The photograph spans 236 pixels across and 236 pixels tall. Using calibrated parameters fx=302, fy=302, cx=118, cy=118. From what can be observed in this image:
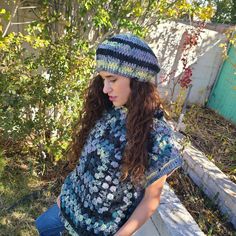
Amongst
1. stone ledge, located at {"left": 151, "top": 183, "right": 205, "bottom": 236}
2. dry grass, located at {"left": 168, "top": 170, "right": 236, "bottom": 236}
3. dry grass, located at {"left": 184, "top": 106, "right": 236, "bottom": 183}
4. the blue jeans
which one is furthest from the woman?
dry grass, located at {"left": 184, "top": 106, "right": 236, "bottom": 183}

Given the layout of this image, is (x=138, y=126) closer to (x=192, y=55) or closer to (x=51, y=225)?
(x=51, y=225)

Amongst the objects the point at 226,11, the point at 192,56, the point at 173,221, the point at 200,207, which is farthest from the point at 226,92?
the point at 226,11

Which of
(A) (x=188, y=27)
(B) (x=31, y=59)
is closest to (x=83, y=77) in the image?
(B) (x=31, y=59)

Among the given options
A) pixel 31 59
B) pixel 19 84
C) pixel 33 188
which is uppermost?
pixel 31 59

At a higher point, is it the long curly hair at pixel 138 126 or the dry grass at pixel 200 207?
the long curly hair at pixel 138 126

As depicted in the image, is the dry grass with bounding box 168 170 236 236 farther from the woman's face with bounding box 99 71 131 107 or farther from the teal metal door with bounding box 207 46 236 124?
the teal metal door with bounding box 207 46 236 124

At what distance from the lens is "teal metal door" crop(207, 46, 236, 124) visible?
20.4 feet

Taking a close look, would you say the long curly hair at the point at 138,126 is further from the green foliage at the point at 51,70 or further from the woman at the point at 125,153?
the green foliage at the point at 51,70

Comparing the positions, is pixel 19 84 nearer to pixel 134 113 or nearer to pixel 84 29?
pixel 84 29

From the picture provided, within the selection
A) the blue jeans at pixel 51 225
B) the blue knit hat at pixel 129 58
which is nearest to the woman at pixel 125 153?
the blue knit hat at pixel 129 58

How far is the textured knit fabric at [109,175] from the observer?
1.32m

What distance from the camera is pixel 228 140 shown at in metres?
4.79

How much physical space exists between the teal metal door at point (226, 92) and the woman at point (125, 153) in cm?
508

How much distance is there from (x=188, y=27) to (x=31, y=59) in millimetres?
4063
